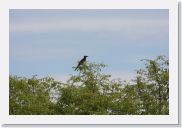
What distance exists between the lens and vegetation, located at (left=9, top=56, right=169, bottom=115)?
32188 mm

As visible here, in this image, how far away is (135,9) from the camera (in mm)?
32219

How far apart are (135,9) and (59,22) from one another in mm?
723

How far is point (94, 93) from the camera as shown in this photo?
32250mm

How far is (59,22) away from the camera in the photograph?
32188 mm

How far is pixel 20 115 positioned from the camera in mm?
32188

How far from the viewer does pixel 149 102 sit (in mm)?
32250

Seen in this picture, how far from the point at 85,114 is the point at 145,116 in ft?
1.85

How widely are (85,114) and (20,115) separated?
2.00 ft

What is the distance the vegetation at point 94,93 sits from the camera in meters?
32.2
